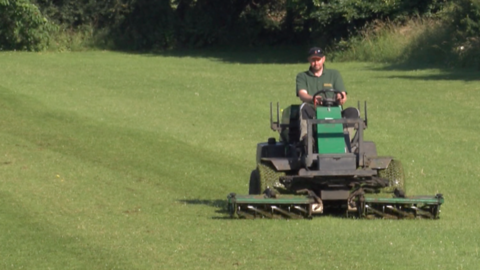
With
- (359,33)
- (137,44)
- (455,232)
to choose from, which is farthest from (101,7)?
(455,232)

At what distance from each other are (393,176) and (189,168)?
505cm

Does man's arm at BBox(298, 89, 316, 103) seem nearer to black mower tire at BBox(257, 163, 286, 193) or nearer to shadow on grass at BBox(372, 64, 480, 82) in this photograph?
black mower tire at BBox(257, 163, 286, 193)

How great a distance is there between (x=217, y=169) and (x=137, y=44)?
32.6 m

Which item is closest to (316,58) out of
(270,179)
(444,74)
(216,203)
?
(270,179)

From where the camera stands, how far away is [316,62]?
39.6 feet

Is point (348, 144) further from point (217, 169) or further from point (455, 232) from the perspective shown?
point (217, 169)

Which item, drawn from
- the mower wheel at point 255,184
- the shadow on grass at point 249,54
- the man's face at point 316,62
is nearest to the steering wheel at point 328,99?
the man's face at point 316,62

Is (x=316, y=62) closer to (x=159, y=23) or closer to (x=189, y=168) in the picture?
(x=189, y=168)

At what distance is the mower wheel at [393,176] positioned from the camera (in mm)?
11523

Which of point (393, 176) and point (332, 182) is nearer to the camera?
point (332, 182)

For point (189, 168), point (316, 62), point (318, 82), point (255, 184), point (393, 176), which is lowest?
point (189, 168)

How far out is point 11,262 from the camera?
9.33 metres

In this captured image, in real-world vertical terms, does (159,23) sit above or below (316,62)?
above

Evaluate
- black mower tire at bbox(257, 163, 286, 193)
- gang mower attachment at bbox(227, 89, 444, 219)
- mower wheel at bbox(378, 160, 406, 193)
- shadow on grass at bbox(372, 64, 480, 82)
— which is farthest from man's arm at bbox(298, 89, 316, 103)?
shadow on grass at bbox(372, 64, 480, 82)
